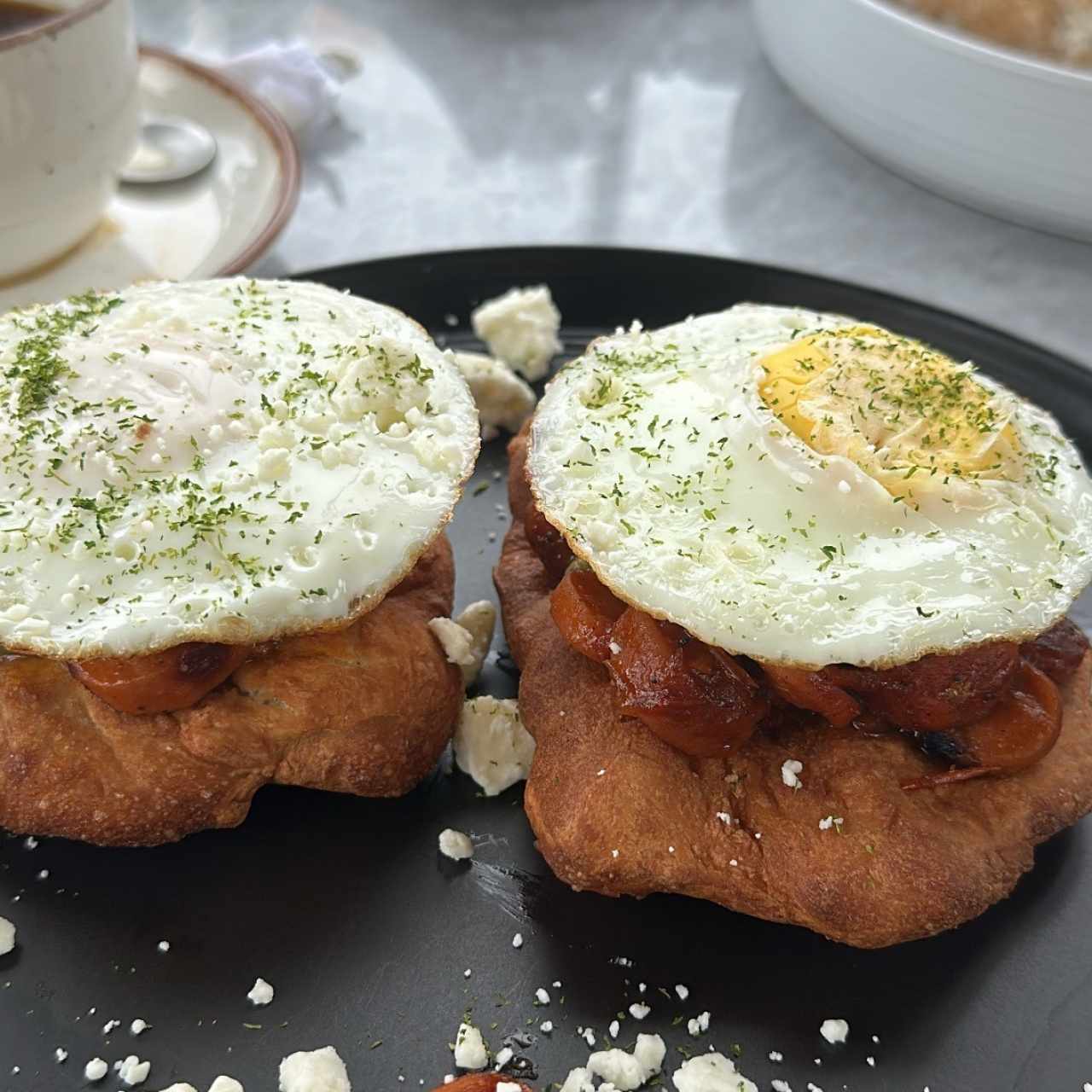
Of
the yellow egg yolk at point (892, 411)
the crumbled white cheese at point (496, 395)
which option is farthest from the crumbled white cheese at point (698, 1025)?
the crumbled white cheese at point (496, 395)

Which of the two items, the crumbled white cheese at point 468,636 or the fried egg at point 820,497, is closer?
the fried egg at point 820,497

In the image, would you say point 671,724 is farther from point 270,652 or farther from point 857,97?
point 857,97

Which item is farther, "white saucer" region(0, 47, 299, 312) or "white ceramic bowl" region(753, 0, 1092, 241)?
"white ceramic bowl" region(753, 0, 1092, 241)

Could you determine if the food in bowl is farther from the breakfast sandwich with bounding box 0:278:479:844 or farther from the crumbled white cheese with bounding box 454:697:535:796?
the crumbled white cheese with bounding box 454:697:535:796

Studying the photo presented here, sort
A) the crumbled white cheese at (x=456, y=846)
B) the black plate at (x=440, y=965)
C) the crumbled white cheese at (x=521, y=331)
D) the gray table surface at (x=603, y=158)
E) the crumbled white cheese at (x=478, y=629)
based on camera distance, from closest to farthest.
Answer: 1. the black plate at (x=440, y=965)
2. the crumbled white cheese at (x=456, y=846)
3. the crumbled white cheese at (x=478, y=629)
4. the crumbled white cheese at (x=521, y=331)
5. the gray table surface at (x=603, y=158)

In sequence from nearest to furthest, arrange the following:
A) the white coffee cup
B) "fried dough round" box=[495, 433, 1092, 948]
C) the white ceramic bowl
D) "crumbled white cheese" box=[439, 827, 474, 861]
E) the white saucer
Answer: "fried dough round" box=[495, 433, 1092, 948] → "crumbled white cheese" box=[439, 827, 474, 861] → the white coffee cup → the white saucer → the white ceramic bowl

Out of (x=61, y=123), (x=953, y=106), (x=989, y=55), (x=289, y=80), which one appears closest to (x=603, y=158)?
(x=289, y=80)

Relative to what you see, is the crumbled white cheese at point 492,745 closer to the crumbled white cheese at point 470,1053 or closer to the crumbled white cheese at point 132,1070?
the crumbled white cheese at point 470,1053

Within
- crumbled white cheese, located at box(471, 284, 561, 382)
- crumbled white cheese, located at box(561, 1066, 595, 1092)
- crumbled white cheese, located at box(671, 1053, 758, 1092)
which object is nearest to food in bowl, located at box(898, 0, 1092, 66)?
crumbled white cheese, located at box(471, 284, 561, 382)
